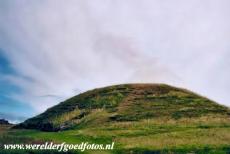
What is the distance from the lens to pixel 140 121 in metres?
81.3

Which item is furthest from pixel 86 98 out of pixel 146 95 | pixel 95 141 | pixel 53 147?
pixel 53 147

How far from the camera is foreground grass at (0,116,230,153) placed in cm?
5766

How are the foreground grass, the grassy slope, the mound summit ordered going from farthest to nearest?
the mound summit < the grassy slope < the foreground grass

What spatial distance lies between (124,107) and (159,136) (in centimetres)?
2792

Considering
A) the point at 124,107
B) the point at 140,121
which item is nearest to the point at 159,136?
the point at 140,121

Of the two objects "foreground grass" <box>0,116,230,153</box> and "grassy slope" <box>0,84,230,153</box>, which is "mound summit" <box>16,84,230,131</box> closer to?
"grassy slope" <box>0,84,230,153</box>

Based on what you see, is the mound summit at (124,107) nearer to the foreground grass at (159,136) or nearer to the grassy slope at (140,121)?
the grassy slope at (140,121)

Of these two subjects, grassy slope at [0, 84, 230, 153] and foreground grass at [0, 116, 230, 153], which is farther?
grassy slope at [0, 84, 230, 153]

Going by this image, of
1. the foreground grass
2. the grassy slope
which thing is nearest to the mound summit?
the grassy slope

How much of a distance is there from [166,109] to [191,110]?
5.43 meters

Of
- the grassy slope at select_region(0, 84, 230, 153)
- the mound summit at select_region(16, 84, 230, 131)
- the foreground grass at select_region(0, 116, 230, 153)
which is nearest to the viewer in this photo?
the foreground grass at select_region(0, 116, 230, 153)

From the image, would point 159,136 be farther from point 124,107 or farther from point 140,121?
point 124,107

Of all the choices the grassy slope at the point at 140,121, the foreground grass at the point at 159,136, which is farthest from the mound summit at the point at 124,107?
the foreground grass at the point at 159,136

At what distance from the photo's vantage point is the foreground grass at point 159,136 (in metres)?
57.7
